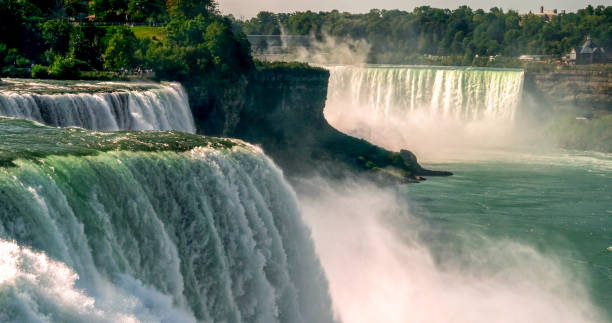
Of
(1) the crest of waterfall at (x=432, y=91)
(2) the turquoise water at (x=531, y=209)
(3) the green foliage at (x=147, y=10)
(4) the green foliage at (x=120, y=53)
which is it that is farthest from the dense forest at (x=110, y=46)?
(1) the crest of waterfall at (x=432, y=91)

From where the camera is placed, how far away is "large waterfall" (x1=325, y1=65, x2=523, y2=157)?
6881 cm

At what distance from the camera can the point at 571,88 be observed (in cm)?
7262

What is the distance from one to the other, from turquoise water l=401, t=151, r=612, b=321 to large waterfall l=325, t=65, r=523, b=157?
1337 cm

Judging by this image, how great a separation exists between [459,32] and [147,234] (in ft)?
385

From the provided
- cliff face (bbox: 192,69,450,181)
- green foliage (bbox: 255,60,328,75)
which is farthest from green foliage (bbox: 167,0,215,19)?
cliff face (bbox: 192,69,450,181)

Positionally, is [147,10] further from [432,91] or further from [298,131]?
[432,91]

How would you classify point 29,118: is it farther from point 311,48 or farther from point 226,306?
point 311,48

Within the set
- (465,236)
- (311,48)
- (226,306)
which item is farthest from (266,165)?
(311,48)

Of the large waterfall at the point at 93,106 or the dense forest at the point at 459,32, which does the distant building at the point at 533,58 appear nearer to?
the dense forest at the point at 459,32

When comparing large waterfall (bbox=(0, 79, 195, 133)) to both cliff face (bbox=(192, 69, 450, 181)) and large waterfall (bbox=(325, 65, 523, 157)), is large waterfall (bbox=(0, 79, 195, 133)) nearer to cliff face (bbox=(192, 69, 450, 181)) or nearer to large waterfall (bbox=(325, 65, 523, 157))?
cliff face (bbox=(192, 69, 450, 181))

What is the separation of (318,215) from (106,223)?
23.9 m

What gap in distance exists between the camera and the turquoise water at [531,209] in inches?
1231

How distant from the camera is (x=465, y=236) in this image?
33.8 meters

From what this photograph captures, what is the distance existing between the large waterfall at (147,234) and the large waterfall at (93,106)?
7.54 feet
